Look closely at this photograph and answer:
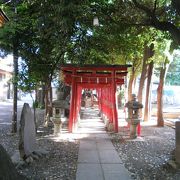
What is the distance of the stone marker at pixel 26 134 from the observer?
7.85m

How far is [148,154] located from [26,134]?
3608mm

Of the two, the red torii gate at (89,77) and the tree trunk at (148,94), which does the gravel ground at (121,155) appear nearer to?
the red torii gate at (89,77)

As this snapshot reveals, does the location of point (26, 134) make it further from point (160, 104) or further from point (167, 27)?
point (160, 104)

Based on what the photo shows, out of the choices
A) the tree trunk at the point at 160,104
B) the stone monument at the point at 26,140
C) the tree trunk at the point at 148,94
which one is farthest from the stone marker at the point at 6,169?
the tree trunk at the point at 148,94

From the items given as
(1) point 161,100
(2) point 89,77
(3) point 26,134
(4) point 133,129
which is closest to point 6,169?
(3) point 26,134

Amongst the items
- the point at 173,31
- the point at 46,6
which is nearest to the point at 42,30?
the point at 46,6

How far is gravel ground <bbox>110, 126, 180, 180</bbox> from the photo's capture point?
709 cm

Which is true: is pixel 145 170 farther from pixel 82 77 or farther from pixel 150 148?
pixel 82 77

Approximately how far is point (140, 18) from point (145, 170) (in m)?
4.81

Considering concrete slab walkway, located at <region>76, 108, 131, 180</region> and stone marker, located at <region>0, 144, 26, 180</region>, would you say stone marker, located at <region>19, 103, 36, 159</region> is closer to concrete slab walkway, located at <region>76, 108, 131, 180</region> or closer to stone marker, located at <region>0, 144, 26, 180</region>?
concrete slab walkway, located at <region>76, 108, 131, 180</region>

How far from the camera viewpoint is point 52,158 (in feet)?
28.4

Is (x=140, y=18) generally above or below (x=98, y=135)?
above

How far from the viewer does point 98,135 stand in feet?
44.2

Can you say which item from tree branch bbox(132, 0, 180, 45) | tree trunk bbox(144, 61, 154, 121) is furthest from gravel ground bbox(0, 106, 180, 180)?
tree trunk bbox(144, 61, 154, 121)
